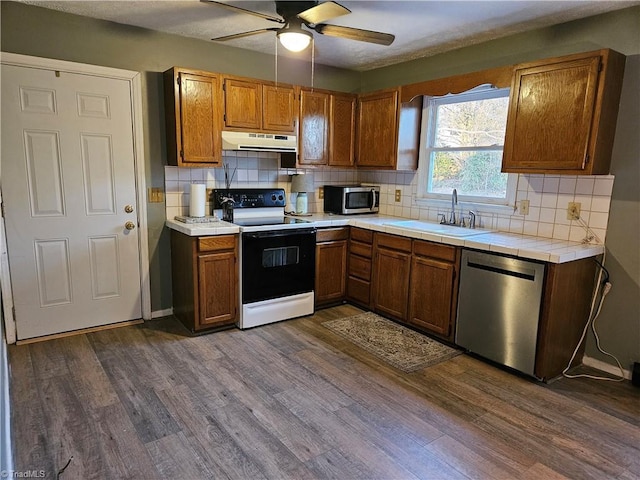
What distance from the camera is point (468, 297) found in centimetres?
304

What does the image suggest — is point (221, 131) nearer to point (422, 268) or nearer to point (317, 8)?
point (317, 8)

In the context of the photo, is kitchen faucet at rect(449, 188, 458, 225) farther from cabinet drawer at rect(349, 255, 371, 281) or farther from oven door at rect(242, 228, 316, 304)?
oven door at rect(242, 228, 316, 304)

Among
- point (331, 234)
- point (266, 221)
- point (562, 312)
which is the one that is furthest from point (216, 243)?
point (562, 312)

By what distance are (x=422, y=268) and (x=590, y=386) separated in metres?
1.36

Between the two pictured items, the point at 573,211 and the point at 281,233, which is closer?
the point at 573,211

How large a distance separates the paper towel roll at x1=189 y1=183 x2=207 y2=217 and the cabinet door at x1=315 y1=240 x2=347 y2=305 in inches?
43.5

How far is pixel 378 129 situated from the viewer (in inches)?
162

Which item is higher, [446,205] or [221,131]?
A: [221,131]

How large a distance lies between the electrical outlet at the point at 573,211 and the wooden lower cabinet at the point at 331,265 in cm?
187

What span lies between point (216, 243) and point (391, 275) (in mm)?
1533

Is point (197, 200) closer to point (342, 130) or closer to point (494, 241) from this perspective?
point (342, 130)

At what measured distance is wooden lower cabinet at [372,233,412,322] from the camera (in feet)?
11.6

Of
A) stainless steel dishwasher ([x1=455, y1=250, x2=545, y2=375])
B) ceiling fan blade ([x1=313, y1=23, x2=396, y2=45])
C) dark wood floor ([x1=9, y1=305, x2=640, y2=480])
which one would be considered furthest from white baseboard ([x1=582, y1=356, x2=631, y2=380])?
ceiling fan blade ([x1=313, y1=23, x2=396, y2=45])

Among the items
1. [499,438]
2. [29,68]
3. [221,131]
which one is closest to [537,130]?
[499,438]
